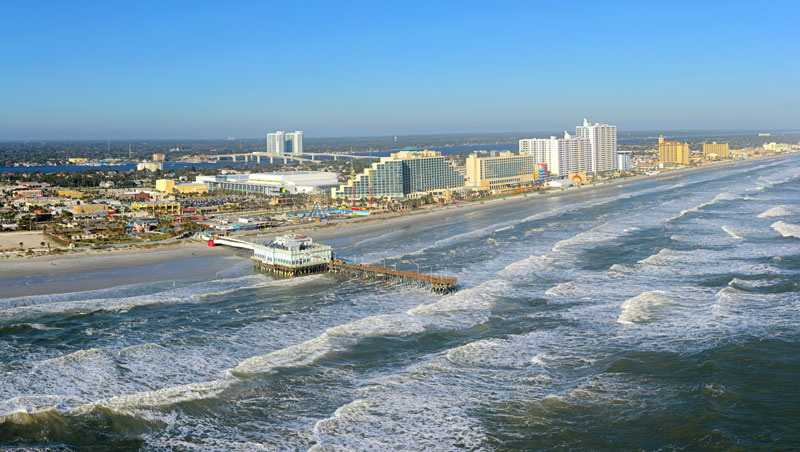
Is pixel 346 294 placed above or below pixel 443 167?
below

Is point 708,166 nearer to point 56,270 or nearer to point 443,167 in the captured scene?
point 443,167

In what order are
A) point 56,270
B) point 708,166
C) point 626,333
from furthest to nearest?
point 708,166, point 56,270, point 626,333

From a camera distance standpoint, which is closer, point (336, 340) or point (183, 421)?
point (183, 421)

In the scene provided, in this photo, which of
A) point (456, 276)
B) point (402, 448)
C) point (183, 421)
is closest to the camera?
point (402, 448)

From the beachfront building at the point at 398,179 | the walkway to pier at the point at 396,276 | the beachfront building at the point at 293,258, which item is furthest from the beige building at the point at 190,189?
the walkway to pier at the point at 396,276

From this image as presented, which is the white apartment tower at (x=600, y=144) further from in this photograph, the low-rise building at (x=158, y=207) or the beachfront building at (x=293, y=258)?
the beachfront building at (x=293, y=258)

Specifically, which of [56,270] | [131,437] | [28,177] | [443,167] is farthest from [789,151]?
[131,437]

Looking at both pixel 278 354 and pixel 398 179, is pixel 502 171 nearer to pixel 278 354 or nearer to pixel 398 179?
pixel 398 179

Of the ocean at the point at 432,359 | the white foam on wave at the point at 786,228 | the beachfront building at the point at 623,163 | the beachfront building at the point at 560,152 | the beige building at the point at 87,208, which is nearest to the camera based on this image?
the ocean at the point at 432,359
